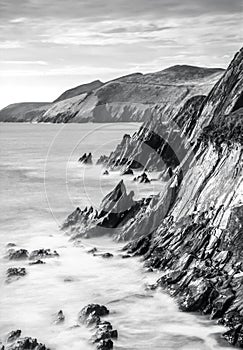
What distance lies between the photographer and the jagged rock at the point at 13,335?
874 inches

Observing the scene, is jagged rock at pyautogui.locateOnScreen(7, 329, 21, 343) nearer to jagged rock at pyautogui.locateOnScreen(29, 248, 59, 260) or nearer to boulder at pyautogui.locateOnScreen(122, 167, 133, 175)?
jagged rock at pyautogui.locateOnScreen(29, 248, 59, 260)

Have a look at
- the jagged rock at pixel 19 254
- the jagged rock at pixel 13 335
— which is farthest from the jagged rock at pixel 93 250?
the jagged rock at pixel 13 335

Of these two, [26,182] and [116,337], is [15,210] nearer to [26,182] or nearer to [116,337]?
[26,182]

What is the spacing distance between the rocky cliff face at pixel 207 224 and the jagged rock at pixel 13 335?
8019 mm

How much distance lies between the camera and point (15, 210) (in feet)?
164

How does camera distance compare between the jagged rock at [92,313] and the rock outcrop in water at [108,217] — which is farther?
the rock outcrop in water at [108,217]

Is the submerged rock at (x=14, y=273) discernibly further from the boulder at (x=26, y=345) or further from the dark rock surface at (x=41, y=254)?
the boulder at (x=26, y=345)

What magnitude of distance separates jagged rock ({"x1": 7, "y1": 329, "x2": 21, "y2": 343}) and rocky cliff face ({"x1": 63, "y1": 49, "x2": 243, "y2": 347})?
802 cm

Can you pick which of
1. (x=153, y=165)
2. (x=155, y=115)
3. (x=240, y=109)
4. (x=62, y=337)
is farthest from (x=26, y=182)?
(x=62, y=337)

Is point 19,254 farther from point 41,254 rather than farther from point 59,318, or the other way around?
point 59,318

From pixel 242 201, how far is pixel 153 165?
1604 inches

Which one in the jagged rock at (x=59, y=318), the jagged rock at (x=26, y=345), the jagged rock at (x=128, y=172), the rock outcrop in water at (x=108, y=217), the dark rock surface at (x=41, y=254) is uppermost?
the jagged rock at (x=128, y=172)

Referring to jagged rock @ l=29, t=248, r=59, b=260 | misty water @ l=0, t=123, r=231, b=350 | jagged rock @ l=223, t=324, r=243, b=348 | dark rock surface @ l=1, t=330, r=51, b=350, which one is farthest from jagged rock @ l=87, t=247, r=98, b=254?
jagged rock @ l=223, t=324, r=243, b=348

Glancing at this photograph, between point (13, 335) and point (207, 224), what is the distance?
1335 cm
